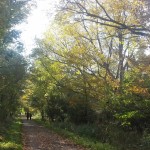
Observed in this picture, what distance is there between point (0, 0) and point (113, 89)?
1213cm

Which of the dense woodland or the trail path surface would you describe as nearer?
the dense woodland

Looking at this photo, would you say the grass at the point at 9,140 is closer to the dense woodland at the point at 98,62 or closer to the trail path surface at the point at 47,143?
the trail path surface at the point at 47,143

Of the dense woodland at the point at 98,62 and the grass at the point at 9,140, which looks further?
the grass at the point at 9,140

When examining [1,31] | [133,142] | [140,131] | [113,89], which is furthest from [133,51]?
[1,31]

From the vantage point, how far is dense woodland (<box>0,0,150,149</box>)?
12.0 m

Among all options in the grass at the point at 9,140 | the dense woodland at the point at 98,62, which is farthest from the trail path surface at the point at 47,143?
the dense woodland at the point at 98,62

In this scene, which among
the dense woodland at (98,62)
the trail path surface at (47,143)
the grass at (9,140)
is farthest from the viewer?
the trail path surface at (47,143)

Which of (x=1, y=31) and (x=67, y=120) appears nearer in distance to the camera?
(x=1, y=31)

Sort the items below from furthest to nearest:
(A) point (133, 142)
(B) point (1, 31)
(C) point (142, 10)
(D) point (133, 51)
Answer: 1. (D) point (133, 51)
2. (A) point (133, 142)
3. (B) point (1, 31)
4. (C) point (142, 10)

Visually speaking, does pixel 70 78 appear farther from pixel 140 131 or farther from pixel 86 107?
pixel 140 131

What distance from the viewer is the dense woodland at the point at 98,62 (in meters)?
12.0

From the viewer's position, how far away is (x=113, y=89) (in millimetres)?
21109

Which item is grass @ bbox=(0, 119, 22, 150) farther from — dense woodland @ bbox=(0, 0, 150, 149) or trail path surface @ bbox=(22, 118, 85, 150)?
dense woodland @ bbox=(0, 0, 150, 149)

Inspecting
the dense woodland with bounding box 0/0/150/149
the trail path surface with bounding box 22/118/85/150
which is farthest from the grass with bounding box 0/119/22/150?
the dense woodland with bounding box 0/0/150/149
